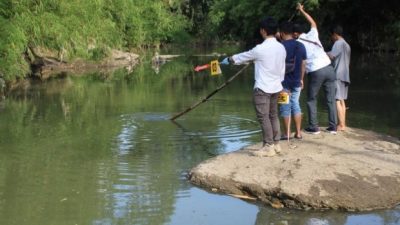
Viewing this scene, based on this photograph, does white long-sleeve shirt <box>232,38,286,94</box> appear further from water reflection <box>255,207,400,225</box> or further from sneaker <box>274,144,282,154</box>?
water reflection <box>255,207,400,225</box>

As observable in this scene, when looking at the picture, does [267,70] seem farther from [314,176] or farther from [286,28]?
[314,176]

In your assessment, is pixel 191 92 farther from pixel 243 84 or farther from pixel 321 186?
pixel 321 186

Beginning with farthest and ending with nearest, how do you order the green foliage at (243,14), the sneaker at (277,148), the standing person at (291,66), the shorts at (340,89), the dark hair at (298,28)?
1. the green foliage at (243,14)
2. the shorts at (340,89)
3. the dark hair at (298,28)
4. the standing person at (291,66)
5. the sneaker at (277,148)

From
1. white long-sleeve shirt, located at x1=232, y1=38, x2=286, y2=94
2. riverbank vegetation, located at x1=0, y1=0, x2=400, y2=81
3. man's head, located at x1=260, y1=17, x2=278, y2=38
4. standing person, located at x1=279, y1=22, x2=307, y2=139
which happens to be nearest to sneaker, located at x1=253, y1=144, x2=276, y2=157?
white long-sleeve shirt, located at x1=232, y1=38, x2=286, y2=94

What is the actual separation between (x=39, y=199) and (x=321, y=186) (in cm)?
308

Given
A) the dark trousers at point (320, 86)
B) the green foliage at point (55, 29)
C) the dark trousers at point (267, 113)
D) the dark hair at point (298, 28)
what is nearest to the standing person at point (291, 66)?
the dark hair at point (298, 28)

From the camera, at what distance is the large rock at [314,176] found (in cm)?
618

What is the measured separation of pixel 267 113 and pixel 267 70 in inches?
21.4

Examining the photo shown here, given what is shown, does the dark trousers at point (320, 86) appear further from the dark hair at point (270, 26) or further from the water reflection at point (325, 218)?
the water reflection at point (325, 218)

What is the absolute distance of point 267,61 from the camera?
7.27 metres

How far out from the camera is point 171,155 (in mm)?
8812

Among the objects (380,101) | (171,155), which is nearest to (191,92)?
(380,101)

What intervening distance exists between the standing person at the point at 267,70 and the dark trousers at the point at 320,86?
1.27m

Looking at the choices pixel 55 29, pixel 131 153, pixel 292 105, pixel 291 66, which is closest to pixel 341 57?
pixel 292 105
